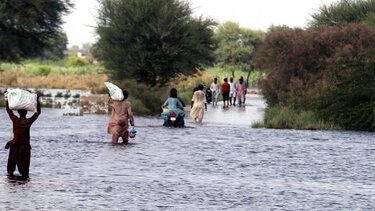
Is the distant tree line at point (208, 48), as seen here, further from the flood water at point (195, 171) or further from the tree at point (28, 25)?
the flood water at point (195, 171)

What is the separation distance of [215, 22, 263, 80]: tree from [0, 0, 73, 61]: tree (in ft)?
269

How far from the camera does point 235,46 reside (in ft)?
518

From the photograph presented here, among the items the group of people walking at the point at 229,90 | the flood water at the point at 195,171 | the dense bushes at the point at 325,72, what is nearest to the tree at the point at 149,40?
the group of people walking at the point at 229,90

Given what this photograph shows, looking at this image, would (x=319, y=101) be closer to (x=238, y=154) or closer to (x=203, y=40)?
(x=238, y=154)

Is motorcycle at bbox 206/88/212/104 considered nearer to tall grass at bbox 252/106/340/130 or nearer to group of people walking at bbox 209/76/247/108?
group of people walking at bbox 209/76/247/108

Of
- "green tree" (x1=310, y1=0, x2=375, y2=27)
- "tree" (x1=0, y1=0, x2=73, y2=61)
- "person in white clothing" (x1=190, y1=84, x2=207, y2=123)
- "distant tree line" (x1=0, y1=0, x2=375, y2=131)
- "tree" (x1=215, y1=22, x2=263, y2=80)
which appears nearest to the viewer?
"distant tree line" (x1=0, y1=0, x2=375, y2=131)

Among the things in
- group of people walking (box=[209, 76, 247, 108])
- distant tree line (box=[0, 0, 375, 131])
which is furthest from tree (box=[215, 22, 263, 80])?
group of people walking (box=[209, 76, 247, 108])

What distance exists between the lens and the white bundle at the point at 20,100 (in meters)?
19.7

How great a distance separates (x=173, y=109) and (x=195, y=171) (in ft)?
45.9

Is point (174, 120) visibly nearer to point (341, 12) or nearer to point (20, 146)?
point (20, 146)

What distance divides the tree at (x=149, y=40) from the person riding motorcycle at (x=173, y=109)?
24.0m

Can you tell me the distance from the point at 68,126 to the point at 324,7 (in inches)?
1692

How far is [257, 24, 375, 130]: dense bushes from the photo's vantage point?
3903 cm

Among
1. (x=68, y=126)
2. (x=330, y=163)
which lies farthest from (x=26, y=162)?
(x=68, y=126)
